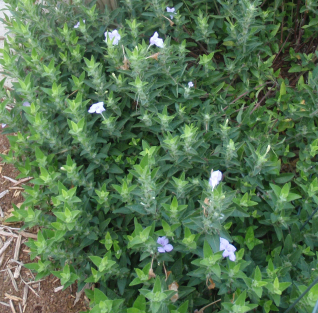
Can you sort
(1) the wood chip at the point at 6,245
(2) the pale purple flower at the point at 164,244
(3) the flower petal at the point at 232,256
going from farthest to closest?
(1) the wood chip at the point at 6,245
(2) the pale purple flower at the point at 164,244
(3) the flower petal at the point at 232,256

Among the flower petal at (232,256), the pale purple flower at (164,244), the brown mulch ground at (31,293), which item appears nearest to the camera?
the flower petal at (232,256)

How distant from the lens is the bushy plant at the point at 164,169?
1911 millimetres

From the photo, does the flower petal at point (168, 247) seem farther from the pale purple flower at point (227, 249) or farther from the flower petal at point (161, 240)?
the pale purple flower at point (227, 249)

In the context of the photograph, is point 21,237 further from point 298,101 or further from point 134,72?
point 298,101

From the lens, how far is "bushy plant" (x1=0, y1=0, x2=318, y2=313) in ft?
6.27

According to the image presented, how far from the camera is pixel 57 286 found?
262cm

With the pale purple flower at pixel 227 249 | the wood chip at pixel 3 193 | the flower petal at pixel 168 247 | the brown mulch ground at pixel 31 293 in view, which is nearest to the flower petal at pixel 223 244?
the pale purple flower at pixel 227 249

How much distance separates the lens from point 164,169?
91.2 inches

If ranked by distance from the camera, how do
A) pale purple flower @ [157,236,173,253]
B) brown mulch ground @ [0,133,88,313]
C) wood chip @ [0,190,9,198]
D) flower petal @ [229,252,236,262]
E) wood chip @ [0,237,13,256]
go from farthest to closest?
1. wood chip @ [0,190,9,198]
2. wood chip @ [0,237,13,256]
3. brown mulch ground @ [0,133,88,313]
4. pale purple flower @ [157,236,173,253]
5. flower petal @ [229,252,236,262]

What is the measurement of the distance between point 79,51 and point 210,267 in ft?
6.78

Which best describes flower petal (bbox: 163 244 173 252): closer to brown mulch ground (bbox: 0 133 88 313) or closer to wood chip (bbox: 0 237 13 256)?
brown mulch ground (bbox: 0 133 88 313)

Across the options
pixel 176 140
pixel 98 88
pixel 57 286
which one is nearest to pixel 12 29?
pixel 98 88

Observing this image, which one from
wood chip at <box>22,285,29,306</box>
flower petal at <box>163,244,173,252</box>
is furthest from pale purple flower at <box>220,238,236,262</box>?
wood chip at <box>22,285,29,306</box>

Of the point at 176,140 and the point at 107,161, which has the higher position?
the point at 176,140
